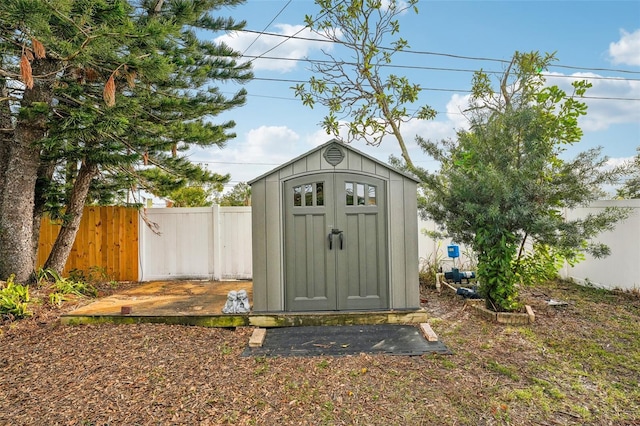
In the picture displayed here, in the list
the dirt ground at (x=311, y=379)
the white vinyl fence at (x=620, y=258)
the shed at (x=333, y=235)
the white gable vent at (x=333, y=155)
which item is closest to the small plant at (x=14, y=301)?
the dirt ground at (x=311, y=379)

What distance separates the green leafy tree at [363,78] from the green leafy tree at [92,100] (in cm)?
158

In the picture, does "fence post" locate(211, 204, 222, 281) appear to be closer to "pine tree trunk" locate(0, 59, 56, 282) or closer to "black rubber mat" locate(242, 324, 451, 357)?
"pine tree trunk" locate(0, 59, 56, 282)

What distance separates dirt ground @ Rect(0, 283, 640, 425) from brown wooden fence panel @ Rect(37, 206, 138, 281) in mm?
2674

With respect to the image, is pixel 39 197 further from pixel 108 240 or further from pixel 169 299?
pixel 169 299

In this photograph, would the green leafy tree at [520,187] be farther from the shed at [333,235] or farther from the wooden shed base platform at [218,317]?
the wooden shed base platform at [218,317]

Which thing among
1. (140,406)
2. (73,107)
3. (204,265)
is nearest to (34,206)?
(73,107)

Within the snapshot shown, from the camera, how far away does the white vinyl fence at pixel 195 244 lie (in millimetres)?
6793

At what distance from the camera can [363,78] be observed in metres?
7.19

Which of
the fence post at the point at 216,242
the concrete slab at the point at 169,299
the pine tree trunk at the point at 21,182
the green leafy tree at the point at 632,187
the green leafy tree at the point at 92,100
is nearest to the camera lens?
the green leafy tree at the point at 92,100

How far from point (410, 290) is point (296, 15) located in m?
6.30

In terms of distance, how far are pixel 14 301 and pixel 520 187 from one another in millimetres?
6224

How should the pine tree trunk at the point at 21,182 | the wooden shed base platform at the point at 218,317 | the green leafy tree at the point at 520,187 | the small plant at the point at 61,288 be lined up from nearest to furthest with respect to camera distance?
the wooden shed base platform at the point at 218,317, the green leafy tree at the point at 520,187, the small plant at the point at 61,288, the pine tree trunk at the point at 21,182

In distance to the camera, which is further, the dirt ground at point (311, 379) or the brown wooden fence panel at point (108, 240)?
the brown wooden fence panel at point (108, 240)

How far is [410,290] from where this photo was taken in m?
4.23
